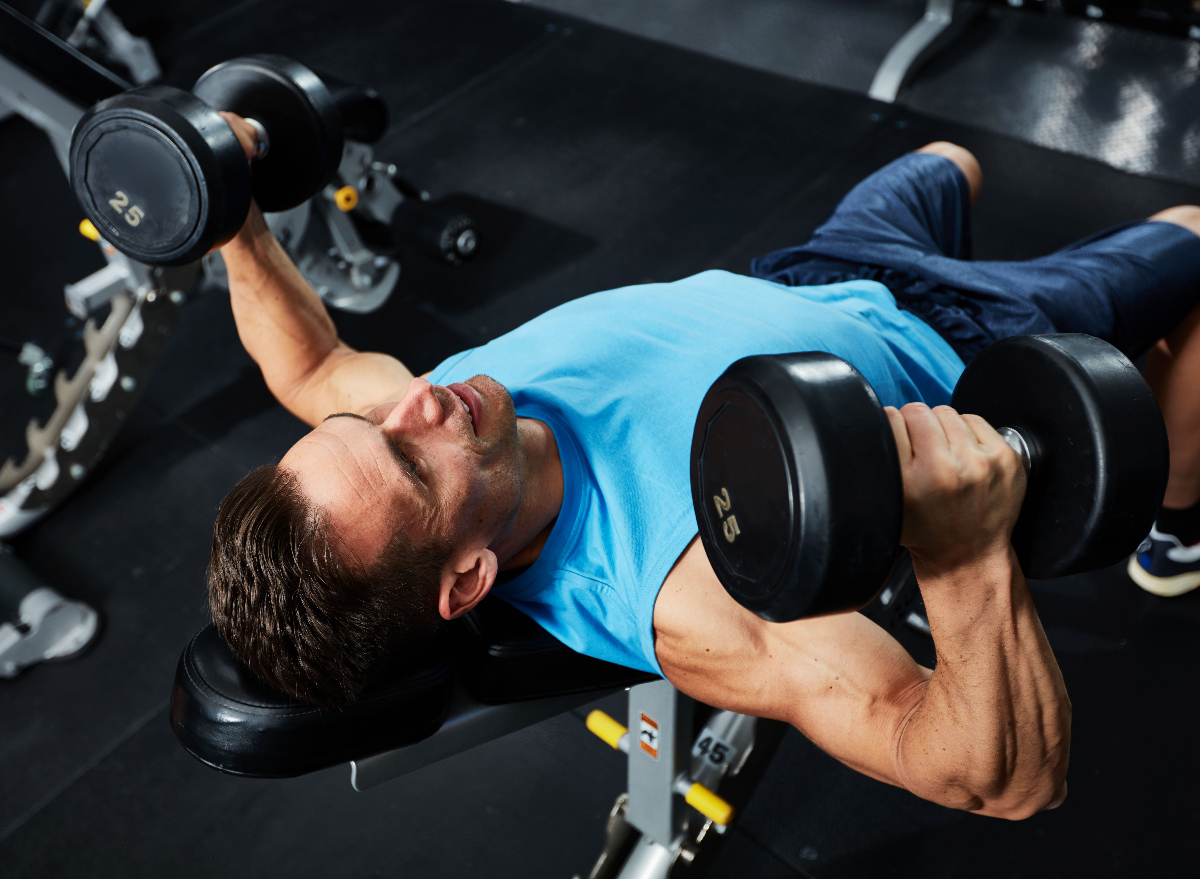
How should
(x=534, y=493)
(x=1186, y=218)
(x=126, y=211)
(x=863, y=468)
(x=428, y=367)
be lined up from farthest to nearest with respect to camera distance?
(x=428, y=367) → (x=1186, y=218) → (x=126, y=211) → (x=534, y=493) → (x=863, y=468)

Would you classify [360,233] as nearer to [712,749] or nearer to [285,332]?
[285,332]

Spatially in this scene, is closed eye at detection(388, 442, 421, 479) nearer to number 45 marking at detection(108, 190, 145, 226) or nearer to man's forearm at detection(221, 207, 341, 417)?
man's forearm at detection(221, 207, 341, 417)

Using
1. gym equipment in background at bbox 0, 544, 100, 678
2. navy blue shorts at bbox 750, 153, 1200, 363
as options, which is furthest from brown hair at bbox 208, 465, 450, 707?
gym equipment in background at bbox 0, 544, 100, 678

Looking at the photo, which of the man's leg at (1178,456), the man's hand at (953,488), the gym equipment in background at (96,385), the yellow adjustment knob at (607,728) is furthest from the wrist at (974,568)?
the gym equipment in background at (96,385)

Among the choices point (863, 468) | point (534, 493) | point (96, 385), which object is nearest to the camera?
point (863, 468)

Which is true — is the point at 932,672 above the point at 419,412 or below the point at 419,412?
below

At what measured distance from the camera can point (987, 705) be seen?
2.89 feet

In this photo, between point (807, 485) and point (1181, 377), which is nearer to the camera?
point (807, 485)

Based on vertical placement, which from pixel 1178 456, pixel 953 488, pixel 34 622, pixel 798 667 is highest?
pixel 953 488

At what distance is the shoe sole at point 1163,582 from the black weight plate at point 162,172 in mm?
1708

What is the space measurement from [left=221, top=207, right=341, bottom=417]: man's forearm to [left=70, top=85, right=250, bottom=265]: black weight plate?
9cm

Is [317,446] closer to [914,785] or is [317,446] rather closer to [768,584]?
[768,584]

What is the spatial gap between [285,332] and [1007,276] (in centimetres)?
115

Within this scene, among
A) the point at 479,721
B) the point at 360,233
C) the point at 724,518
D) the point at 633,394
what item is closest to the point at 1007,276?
the point at 633,394
